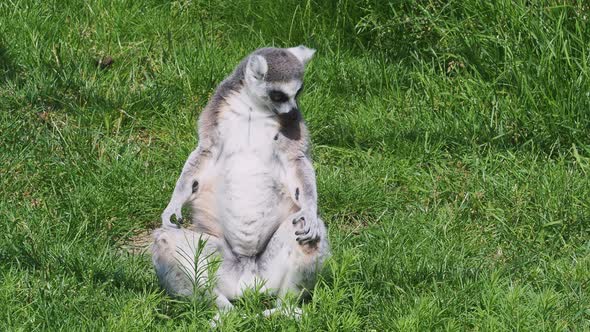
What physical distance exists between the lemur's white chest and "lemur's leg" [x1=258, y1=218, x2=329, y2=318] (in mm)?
125

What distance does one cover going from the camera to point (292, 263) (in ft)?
16.0

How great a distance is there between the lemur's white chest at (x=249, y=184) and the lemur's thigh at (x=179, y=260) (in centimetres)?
19

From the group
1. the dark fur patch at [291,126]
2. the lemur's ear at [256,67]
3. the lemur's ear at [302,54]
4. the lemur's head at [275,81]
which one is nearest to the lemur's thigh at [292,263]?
the dark fur patch at [291,126]

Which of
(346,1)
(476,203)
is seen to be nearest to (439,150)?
(476,203)

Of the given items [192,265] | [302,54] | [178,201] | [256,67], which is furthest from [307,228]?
[302,54]

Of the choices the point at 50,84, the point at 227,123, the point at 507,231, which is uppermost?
the point at 227,123

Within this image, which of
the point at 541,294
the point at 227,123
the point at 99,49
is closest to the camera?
the point at 541,294

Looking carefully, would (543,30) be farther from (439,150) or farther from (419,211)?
(419,211)

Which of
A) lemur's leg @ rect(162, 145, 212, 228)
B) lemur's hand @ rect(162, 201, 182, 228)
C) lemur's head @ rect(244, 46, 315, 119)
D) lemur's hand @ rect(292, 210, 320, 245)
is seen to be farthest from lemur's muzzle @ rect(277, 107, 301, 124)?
lemur's hand @ rect(162, 201, 182, 228)

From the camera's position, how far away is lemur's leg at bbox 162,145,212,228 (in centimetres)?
512

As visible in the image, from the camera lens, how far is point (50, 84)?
6930mm

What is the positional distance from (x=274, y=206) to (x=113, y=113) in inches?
83.1

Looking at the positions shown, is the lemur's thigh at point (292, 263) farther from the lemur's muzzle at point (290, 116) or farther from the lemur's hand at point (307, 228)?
the lemur's muzzle at point (290, 116)

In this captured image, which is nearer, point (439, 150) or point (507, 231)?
point (507, 231)
